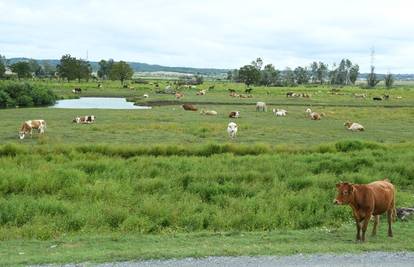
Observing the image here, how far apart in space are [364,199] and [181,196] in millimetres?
7765

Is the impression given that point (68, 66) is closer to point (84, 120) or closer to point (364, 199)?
point (84, 120)

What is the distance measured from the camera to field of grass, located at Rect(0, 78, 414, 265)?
34.0 ft

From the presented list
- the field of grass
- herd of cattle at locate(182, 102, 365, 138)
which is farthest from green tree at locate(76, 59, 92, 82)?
the field of grass

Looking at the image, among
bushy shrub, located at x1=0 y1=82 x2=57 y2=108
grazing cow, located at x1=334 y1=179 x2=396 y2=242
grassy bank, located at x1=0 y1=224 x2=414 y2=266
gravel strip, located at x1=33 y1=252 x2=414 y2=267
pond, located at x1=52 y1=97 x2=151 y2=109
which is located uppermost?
grazing cow, located at x1=334 y1=179 x2=396 y2=242

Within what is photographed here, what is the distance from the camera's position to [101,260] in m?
8.49

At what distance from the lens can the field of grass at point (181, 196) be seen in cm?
1037

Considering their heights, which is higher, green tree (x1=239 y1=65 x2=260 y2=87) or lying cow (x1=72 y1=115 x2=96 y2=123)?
green tree (x1=239 y1=65 x2=260 y2=87)

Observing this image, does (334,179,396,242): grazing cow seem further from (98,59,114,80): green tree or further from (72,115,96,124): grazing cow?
(98,59,114,80): green tree

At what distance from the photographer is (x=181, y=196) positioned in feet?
55.6

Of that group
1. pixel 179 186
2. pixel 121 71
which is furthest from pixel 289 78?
pixel 179 186

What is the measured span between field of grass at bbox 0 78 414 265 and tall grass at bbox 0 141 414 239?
4cm

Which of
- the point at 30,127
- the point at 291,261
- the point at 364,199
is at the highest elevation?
the point at 364,199

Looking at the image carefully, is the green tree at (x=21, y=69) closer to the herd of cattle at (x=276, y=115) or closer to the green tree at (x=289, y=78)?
the green tree at (x=289, y=78)

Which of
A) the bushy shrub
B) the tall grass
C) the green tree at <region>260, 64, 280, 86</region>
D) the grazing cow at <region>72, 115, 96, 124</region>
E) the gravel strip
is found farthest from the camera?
the green tree at <region>260, 64, 280, 86</region>
